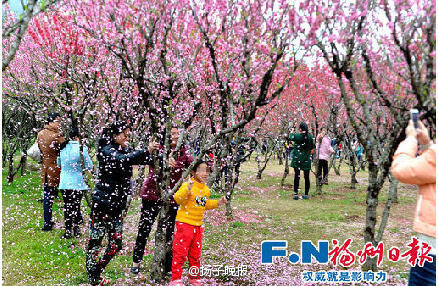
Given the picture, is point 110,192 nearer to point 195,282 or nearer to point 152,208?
point 152,208

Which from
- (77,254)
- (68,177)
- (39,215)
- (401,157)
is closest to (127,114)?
(68,177)

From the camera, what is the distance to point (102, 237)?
486 centimetres

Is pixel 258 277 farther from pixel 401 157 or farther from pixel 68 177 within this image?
pixel 68 177

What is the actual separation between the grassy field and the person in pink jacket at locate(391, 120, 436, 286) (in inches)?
118

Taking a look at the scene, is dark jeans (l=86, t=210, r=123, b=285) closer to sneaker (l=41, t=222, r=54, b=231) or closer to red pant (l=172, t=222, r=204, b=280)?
red pant (l=172, t=222, r=204, b=280)

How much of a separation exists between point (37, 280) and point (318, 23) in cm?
586

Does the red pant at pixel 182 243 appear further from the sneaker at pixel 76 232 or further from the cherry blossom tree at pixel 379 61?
the sneaker at pixel 76 232

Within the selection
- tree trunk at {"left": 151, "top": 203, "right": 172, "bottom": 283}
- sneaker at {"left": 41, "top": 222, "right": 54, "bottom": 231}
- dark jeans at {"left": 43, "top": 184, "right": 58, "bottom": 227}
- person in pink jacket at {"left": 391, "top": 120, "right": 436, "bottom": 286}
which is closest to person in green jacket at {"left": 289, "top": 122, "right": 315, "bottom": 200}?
tree trunk at {"left": 151, "top": 203, "right": 172, "bottom": 283}

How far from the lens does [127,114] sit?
799cm

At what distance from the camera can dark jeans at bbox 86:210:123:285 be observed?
477 centimetres

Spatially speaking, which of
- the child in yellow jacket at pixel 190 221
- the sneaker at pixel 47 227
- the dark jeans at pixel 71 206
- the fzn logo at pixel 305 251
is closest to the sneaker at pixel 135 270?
the child in yellow jacket at pixel 190 221

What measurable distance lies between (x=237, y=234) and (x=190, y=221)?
12.4 feet

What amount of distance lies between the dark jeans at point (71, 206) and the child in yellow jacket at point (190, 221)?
350 centimetres

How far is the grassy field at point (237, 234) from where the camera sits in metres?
5.47
